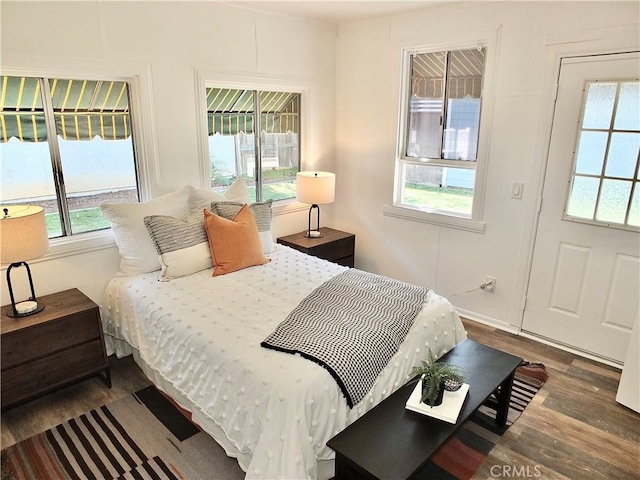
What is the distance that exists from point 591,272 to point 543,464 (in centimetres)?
147

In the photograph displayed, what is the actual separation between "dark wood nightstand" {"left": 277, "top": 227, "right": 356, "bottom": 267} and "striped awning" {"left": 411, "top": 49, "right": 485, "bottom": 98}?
146 centimetres

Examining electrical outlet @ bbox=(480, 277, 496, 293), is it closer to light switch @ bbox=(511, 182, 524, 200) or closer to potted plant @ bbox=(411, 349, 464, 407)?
light switch @ bbox=(511, 182, 524, 200)

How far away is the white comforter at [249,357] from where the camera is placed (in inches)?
70.4

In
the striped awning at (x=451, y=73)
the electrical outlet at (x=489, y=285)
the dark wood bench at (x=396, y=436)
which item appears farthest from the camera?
the electrical outlet at (x=489, y=285)

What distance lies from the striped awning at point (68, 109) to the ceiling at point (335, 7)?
120 centimetres

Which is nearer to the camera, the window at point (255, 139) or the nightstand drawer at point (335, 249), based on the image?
the window at point (255, 139)

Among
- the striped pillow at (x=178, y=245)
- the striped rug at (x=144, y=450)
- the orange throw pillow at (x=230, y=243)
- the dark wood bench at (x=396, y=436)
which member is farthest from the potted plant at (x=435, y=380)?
the striped pillow at (x=178, y=245)

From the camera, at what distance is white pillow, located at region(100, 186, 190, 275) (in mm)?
2867

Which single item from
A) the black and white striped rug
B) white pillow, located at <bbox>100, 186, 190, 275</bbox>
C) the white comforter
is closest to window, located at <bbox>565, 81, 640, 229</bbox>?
the white comforter

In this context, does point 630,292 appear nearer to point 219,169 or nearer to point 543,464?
point 543,464

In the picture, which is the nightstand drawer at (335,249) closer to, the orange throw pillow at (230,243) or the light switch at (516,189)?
the orange throw pillow at (230,243)

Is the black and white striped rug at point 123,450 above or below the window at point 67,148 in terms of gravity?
below

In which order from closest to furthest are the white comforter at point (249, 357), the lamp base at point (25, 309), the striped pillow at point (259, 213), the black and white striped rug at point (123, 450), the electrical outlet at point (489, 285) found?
the white comforter at point (249, 357), the black and white striped rug at point (123, 450), the lamp base at point (25, 309), the striped pillow at point (259, 213), the electrical outlet at point (489, 285)

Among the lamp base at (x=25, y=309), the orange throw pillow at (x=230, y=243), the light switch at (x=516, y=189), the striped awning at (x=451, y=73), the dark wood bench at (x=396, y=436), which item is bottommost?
the dark wood bench at (x=396, y=436)
